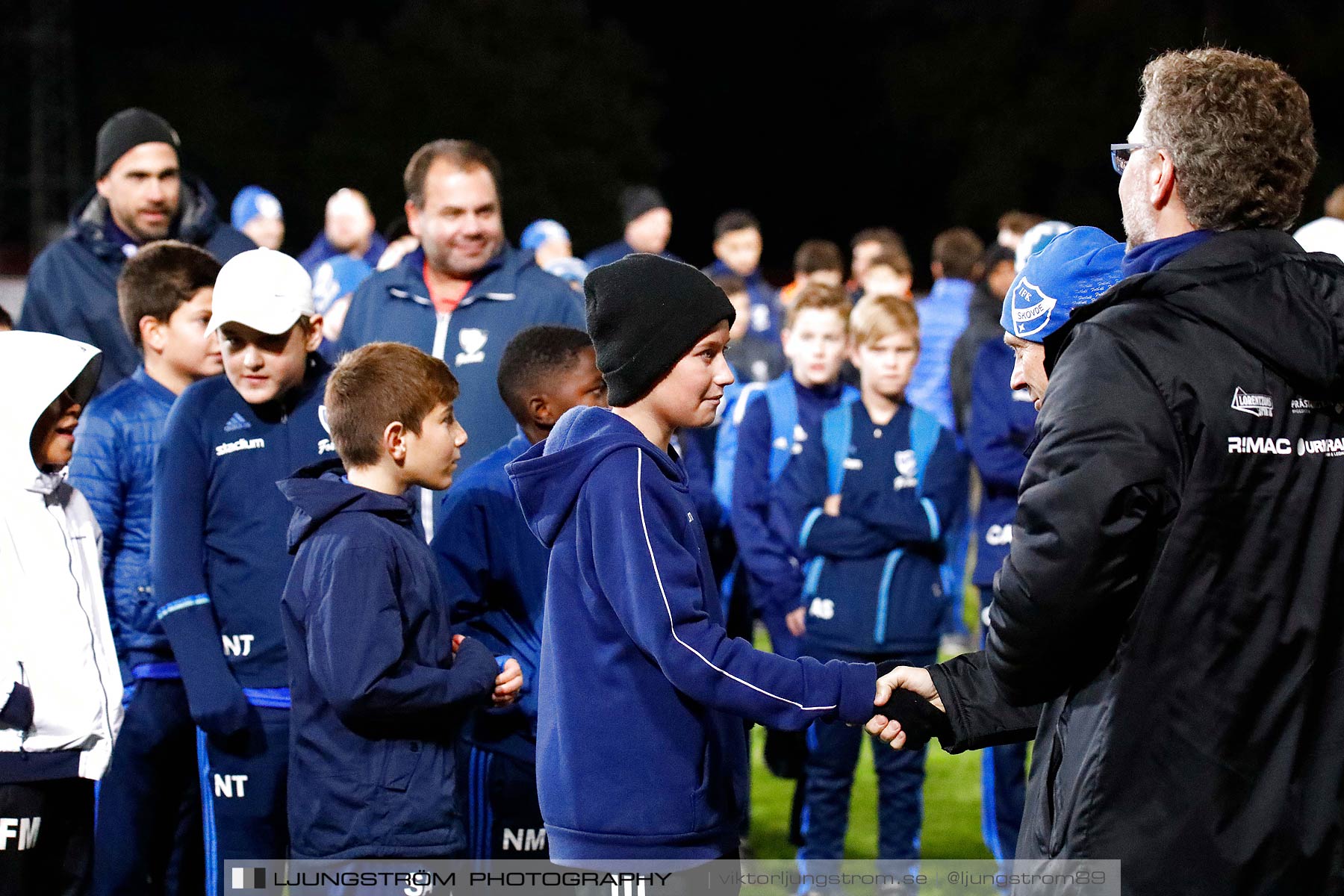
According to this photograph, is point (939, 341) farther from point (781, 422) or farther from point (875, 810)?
point (781, 422)

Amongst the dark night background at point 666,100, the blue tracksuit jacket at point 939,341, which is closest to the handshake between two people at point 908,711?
the blue tracksuit jacket at point 939,341

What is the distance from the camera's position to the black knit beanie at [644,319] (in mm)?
2811

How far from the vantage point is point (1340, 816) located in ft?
7.67

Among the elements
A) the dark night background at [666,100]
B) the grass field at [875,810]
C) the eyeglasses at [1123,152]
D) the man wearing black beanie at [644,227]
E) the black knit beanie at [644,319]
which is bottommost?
the grass field at [875,810]

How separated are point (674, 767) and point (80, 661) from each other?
4.74 feet

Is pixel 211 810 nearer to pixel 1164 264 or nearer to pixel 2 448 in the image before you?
pixel 2 448

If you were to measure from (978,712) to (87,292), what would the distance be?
3.54 metres

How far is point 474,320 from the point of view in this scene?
491 centimetres

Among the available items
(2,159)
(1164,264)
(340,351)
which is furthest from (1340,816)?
(2,159)

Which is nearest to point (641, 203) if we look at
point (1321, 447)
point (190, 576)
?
point (190, 576)

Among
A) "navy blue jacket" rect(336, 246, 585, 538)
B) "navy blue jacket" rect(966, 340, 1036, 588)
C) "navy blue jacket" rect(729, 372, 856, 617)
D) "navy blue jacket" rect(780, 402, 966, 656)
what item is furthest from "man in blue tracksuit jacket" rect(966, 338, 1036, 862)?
"navy blue jacket" rect(336, 246, 585, 538)

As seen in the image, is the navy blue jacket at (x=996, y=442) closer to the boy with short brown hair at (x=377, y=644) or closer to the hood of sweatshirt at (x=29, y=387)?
the boy with short brown hair at (x=377, y=644)

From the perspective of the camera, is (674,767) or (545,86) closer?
(674,767)

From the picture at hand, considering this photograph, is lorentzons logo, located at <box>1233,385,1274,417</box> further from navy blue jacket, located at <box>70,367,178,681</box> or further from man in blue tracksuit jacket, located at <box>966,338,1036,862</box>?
man in blue tracksuit jacket, located at <box>966,338,1036,862</box>
